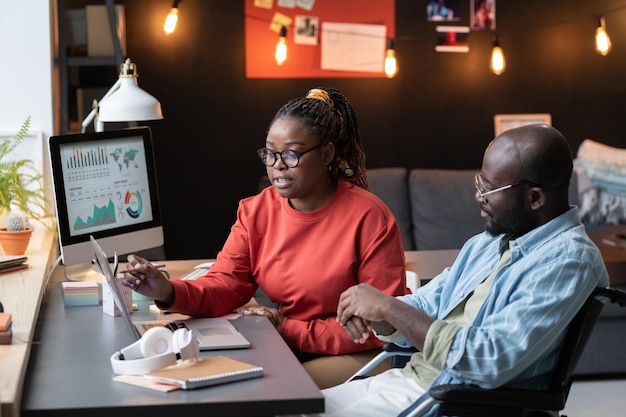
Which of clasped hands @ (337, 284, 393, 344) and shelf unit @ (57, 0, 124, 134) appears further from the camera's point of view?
shelf unit @ (57, 0, 124, 134)

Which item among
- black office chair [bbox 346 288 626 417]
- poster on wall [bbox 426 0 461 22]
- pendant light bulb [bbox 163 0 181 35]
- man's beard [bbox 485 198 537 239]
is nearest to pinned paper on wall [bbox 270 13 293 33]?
pendant light bulb [bbox 163 0 181 35]

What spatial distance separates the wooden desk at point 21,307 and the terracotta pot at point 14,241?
44mm

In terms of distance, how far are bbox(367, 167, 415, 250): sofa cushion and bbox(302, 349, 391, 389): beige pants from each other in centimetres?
255

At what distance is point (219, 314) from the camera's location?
9.04 ft

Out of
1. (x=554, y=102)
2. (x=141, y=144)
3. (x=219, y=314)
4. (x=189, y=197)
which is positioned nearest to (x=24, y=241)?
(x=141, y=144)

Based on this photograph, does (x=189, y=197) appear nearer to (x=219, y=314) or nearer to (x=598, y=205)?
(x=598, y=205)

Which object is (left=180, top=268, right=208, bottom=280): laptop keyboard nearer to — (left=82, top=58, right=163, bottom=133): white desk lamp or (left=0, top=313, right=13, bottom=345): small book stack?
(left=82, top=58, right=163, bottom=133): white desk lamp

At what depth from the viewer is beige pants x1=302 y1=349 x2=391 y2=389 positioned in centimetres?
264

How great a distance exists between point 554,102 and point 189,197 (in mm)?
2272

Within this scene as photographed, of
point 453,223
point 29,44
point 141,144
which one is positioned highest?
point 29,44

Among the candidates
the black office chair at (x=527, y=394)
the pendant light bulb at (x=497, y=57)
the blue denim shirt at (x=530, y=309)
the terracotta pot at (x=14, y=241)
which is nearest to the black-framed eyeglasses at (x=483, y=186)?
the blue denim shirt at (x=530, y=309)

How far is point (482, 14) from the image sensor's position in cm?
564

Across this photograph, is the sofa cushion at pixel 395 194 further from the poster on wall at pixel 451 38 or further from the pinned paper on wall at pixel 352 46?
the poster on wall at pixel 451 38

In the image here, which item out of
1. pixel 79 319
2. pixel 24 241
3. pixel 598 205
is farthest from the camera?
pixel 598 205
